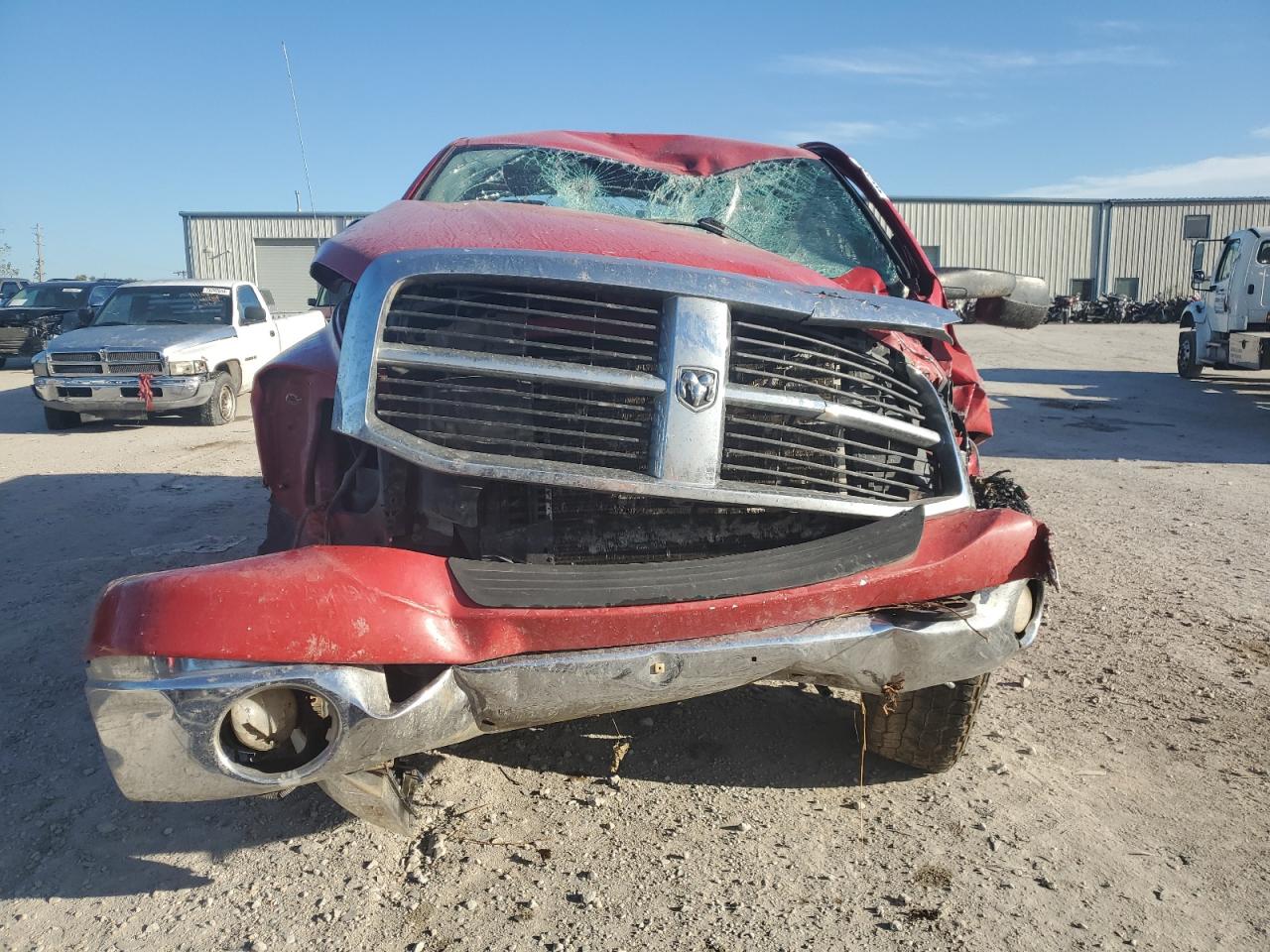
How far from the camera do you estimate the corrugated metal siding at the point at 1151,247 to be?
35094 mm

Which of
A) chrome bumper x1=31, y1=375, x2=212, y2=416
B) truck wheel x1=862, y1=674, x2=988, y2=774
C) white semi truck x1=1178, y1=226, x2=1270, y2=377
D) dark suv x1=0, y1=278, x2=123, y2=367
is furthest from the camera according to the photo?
dark suv x1=0, y1=278, x2=123, y2=367

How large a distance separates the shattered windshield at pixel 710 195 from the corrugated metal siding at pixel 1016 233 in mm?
32795

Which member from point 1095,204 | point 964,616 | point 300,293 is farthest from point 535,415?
point 1095,204

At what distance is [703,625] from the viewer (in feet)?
6.83

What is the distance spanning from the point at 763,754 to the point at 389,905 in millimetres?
1240

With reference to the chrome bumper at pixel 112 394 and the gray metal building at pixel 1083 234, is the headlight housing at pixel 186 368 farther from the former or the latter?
the gray metal building at pixel 1083 234

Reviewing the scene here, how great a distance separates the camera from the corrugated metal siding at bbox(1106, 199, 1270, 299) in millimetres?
35094

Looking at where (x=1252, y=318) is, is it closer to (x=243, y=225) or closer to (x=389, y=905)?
(x=389, y=905)

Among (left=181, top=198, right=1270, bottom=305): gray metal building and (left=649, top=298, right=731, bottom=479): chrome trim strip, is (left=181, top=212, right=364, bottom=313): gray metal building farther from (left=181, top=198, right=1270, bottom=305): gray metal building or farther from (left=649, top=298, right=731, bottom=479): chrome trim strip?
(left=649, top=298, right=731, bottom=479): chrome trim strip

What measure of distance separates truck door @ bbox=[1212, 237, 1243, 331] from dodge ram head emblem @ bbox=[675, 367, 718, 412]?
1385 centimetres

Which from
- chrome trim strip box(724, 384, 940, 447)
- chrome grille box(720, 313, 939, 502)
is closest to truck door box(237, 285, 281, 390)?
chrome grille box(720, 313, 939, 502)

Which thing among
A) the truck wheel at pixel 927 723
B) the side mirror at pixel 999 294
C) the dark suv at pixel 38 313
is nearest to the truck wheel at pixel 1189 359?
the side mirror at pixel 999 294

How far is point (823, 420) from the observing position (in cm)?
229

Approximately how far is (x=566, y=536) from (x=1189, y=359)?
15.5 metres
